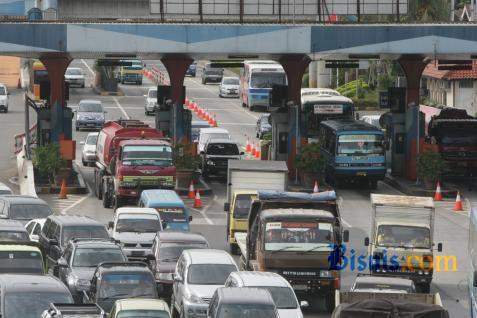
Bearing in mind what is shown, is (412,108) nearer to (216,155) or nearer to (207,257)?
(216,155)

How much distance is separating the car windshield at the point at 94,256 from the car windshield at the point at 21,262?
5.13ft

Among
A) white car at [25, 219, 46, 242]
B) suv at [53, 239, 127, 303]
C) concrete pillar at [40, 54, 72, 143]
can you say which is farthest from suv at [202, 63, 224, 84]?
suv at [53, 239, 127, 303]

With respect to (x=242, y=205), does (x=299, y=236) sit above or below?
above

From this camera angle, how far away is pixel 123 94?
325 feet

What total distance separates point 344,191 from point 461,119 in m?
7.59

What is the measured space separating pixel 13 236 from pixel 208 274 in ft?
21.8

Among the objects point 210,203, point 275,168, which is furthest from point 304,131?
point 275,168

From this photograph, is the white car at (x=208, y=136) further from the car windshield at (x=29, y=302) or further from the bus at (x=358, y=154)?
the car windshield at (x=29, y=302)

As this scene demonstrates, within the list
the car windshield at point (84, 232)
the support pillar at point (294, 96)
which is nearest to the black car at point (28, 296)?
the car windshield at point (84, 232)

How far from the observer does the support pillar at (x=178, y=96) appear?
186ft

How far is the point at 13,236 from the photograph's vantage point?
34.6 metres

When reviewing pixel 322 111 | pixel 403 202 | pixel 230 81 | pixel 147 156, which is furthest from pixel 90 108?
pixel 403 202

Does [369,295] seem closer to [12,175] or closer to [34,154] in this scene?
[34,154]

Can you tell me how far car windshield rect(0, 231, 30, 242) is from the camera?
34281mm
